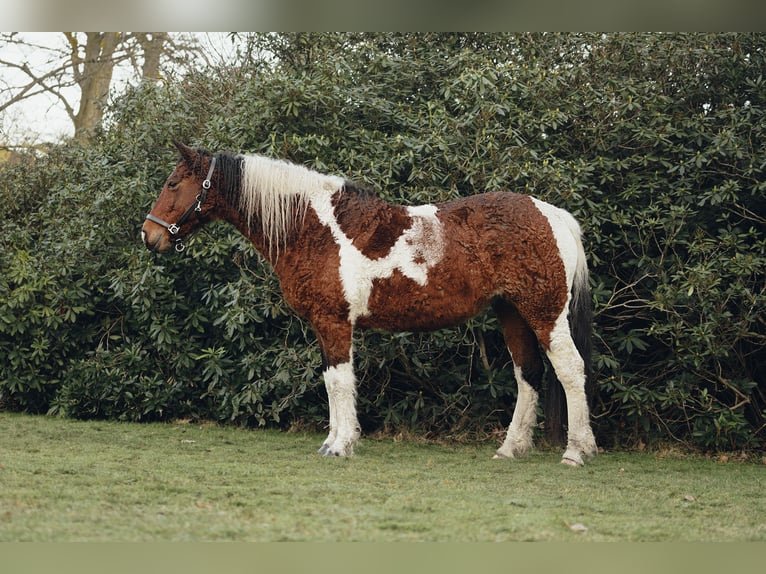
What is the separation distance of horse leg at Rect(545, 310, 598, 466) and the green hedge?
95 cm

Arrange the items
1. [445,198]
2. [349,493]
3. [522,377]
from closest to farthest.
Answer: [349,493]
[522,377]
[445,198]

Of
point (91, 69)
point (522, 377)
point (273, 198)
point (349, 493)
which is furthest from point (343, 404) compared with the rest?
point (91, 69)

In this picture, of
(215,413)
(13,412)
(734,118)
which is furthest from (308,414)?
(734,118)

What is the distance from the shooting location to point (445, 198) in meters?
6.32

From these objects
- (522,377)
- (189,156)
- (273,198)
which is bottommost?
(522,377)

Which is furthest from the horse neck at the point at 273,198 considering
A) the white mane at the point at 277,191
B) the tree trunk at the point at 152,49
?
the tree trunk at the point at 152,49

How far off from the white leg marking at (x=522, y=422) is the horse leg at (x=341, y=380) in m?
1.07

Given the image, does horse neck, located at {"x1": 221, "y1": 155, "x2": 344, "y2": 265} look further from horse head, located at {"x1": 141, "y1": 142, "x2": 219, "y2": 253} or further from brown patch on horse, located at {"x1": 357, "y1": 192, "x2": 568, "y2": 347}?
brown patch on horse, located at {"x1": 357, "y1": 192, "x2": 568, "y2": 347}

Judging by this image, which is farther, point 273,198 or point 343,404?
point 273,198

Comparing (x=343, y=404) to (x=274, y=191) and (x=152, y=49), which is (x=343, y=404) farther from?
(x=152, y=49)

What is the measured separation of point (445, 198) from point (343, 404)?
1.96m

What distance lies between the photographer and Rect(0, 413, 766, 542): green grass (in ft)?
10.8

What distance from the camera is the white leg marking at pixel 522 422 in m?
5.58

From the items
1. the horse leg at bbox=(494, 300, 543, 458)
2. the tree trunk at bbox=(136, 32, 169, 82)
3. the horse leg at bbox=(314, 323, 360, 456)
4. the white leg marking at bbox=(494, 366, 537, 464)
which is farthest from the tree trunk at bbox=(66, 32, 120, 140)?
the white leg marking at bbox=(494, 366, 537, 464)
